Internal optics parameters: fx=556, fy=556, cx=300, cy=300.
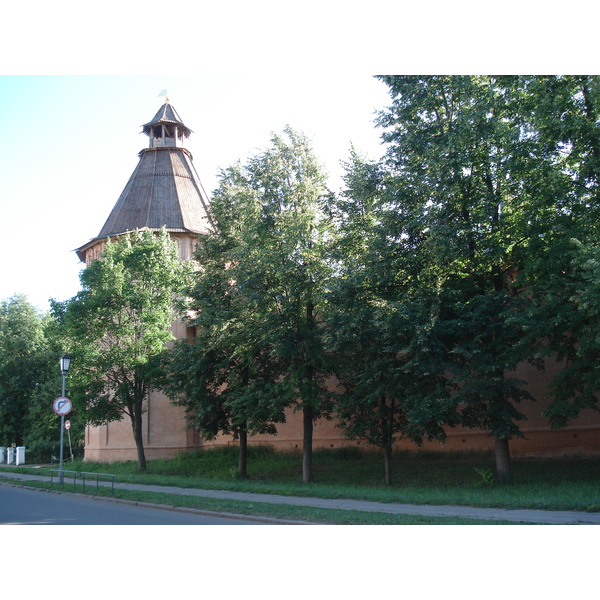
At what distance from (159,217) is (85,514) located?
28.3m

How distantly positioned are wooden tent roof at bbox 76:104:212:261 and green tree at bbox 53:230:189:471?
802 cm

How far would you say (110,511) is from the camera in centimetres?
1435

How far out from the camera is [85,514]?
44.9 feet

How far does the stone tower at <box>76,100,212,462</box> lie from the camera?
35531mm

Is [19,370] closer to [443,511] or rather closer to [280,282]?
[280,282]

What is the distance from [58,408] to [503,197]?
17.1 meters

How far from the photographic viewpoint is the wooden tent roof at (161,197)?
3938 cm

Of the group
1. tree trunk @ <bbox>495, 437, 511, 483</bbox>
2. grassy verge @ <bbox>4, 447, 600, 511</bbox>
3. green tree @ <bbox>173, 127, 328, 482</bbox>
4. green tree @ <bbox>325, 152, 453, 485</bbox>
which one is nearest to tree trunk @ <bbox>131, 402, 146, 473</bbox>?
grassy verge @ <bbox>4, 447, 600, 511</bbox>

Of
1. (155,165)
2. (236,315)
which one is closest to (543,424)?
(236,315)

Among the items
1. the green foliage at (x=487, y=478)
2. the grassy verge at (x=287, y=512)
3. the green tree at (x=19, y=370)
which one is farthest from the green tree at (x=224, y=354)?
the green tree at (x=19, y=370)

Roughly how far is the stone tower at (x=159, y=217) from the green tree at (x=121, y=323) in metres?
3.43

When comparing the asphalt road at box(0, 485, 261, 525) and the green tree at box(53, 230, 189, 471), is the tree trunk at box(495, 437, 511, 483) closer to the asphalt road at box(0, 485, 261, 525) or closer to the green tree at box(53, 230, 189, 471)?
the asphalt road at box(0, 485, 261, 525)

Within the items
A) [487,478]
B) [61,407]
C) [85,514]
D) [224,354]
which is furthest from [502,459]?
[61,407]

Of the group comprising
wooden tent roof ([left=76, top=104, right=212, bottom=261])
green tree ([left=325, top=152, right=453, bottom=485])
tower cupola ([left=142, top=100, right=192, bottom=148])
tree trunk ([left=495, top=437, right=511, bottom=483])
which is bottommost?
tree trunk ([left=495, top=437, right=511, bottom=483])
